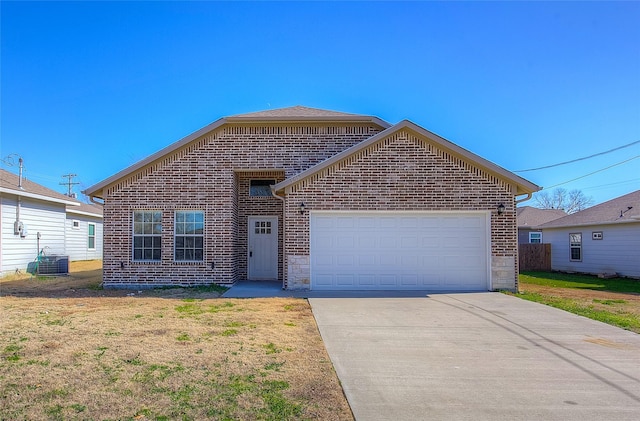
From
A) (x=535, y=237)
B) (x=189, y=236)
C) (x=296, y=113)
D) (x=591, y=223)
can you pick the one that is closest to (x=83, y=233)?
(x=189, y=236)

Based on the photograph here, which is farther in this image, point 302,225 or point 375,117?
point 375,117

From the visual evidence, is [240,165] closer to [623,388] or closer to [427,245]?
[427,245]

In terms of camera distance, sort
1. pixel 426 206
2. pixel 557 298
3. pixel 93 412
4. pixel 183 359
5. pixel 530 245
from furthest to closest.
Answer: pixel 530 245
pixel 426 206
pixel 557 298
pixel 183 359
pixel 93 412

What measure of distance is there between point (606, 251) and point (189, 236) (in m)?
18.2

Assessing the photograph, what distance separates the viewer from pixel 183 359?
5441 millimetres

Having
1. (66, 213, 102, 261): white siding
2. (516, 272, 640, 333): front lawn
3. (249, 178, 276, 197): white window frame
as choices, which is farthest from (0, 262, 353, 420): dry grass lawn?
(66, 213, 102, 261): white siding

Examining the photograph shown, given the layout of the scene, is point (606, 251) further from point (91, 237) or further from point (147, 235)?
point (91, 237)

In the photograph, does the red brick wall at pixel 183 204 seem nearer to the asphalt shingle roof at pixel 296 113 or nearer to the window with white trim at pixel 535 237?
the asphalt shingle roof at pixel 296 113

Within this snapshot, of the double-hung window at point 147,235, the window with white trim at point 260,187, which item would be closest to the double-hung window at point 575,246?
the window with white trim at point 260,187

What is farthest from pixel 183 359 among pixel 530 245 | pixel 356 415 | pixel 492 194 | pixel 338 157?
pixel 530 245

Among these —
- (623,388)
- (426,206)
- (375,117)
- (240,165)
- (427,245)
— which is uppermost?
(375,117)

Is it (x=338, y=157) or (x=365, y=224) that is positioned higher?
(x=338, y=157)

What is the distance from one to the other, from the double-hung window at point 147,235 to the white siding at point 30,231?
18.4 feet

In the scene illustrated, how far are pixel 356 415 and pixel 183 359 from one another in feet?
8.57
